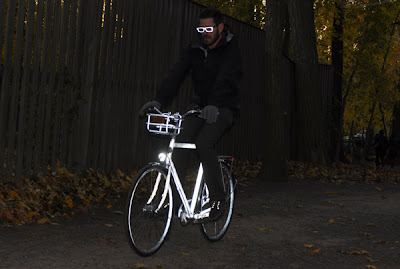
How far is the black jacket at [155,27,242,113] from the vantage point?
5691mm

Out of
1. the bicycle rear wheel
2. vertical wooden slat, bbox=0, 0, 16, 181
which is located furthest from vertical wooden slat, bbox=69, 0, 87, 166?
the bicycle rear wheel

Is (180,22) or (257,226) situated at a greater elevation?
(180,22)

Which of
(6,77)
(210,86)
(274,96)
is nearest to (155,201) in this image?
(210,86)

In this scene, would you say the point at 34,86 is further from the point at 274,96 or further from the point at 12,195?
the point at 274,96

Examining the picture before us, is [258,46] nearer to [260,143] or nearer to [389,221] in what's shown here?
[260,143]

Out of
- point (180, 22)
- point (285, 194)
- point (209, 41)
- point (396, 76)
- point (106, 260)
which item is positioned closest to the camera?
point (106, 260)

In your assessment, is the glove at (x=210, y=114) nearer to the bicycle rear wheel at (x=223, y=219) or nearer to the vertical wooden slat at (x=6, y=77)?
the bicycle rear wheel at (x=223, y=219)

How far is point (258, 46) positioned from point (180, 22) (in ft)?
12.8

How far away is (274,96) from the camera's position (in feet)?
38.8

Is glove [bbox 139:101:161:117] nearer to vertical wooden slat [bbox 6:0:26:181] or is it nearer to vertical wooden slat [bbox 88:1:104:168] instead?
vertical wooden slat [bbox 6:0:26:181]

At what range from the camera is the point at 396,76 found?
1059 inches

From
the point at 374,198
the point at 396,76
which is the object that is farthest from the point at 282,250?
the point at 396,76

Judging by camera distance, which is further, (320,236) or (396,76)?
(396,76)

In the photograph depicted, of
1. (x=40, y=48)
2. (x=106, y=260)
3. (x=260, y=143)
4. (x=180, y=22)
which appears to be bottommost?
(x=106, y=260)
